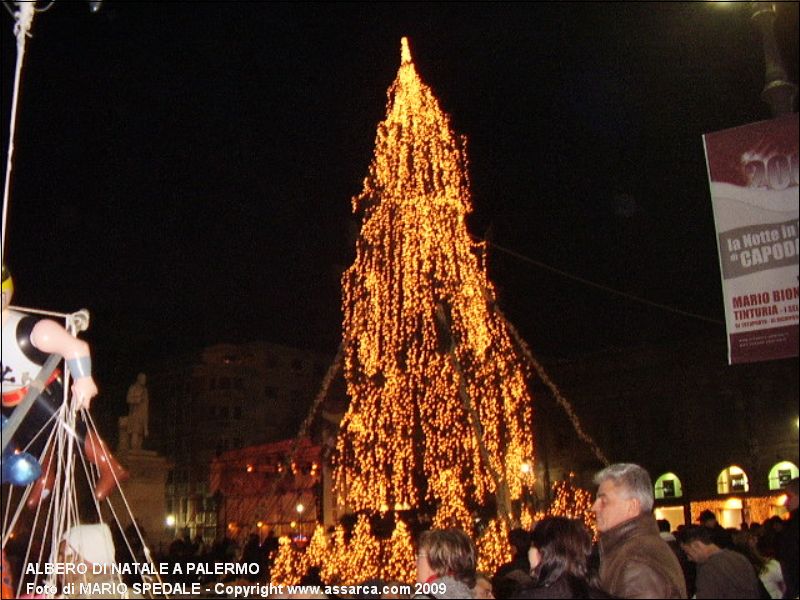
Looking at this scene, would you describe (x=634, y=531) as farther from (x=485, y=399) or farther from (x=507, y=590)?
(x=485, y=399)

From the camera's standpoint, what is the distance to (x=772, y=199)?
5.59 meters

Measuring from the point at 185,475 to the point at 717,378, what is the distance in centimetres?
4493

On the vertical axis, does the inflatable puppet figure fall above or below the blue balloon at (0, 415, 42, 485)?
above

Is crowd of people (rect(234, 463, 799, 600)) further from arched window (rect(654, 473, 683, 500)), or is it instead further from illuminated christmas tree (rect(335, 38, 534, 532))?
arched window (rect(654, 473, 683, 500))

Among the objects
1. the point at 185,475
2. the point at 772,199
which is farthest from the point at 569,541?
the point at 185,475

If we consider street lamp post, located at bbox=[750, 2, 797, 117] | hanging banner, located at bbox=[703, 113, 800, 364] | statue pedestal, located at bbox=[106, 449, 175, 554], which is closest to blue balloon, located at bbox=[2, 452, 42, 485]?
hanging banner, located at bbox=[703, 113, 800, 364]

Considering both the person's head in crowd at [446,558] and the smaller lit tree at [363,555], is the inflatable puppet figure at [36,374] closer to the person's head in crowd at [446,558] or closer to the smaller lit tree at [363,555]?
the person's head in crowd at [446,558]

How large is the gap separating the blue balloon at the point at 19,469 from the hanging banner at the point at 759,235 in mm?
4936

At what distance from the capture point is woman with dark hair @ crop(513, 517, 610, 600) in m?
4.61

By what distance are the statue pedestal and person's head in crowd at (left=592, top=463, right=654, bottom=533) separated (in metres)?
17.7

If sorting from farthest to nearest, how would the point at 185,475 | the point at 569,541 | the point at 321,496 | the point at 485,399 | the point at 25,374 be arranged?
the point at 185,475 → the point at 321,496 → the point at 485,399 → the point at 25,374 → the point at 569,541

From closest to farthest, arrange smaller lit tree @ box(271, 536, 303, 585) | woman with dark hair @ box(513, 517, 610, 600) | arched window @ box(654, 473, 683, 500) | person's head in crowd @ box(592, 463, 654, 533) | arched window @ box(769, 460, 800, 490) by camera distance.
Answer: woman with dark hair @ box(513, 517, 610, 600)
person's head in crowd @ box(592, 463, 654, 533)
smaller lit tree @ box(271, 536, 303, 585)
arched window @ box(769, 460, 800, 490)
arched window @ box(654, 473, 683, 500)

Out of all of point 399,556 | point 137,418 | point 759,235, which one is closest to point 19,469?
point 759,235

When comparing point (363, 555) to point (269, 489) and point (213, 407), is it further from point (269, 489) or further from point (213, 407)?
point (213, 407)
